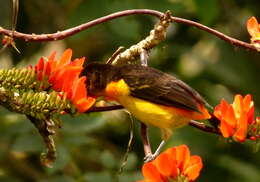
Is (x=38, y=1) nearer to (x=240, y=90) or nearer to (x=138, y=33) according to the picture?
(x=138, y=33)

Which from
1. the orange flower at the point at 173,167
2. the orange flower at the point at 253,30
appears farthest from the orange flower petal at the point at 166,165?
the orange flower at the point at 253,30

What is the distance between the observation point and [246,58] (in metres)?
3.61

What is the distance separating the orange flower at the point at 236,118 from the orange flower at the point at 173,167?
173 millimetres

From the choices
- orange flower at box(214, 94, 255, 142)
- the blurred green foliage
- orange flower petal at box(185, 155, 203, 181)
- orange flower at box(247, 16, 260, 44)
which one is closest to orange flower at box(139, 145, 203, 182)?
orange flower petal at box(185, 155, 203, 181)

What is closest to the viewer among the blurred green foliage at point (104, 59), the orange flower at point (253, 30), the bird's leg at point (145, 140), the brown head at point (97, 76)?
the bird's leg at point (145, 140)

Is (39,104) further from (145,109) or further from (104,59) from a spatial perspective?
(104,59)

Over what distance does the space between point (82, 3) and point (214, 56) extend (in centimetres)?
111

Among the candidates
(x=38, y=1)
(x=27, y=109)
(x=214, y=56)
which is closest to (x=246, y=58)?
(x=214, y=56)

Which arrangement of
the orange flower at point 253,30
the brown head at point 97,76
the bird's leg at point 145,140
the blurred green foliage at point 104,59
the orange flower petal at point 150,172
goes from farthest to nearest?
the blurred green foliage at point 104,59
the orange flower at point 253,30
the brown head at point 97,76
the bird's leg at point 145,140
the orange flower petal at point 150,172

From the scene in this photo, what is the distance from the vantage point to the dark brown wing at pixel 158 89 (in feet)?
5.07

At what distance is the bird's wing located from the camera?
155 cm

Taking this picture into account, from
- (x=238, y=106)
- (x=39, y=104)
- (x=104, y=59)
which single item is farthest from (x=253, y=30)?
(x=104, y=59)

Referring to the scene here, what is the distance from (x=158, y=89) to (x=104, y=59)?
74.1 inches

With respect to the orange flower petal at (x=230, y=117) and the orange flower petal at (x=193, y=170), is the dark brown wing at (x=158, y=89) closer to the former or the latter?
the orange flower petal at (x=230, y=117)
